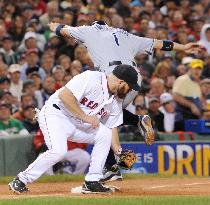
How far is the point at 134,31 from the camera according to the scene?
21031 millimetres

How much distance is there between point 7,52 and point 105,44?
6.67m

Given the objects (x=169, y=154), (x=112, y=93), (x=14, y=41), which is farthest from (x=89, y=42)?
(x=14, y=41)

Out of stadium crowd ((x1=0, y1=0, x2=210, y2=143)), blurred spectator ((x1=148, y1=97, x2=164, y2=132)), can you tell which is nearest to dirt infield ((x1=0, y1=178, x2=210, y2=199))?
stadium crowd ((x1=0, y1=0, x2=210, y2=143))

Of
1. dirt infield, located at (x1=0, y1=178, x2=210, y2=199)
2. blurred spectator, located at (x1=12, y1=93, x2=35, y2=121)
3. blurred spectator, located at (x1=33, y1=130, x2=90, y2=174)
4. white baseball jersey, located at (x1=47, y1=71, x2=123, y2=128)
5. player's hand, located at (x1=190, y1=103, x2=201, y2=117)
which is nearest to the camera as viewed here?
white baseball jersey, located at (x1=47, y1=71, x2=123, y2=128)

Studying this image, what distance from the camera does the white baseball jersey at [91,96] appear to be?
11.0 metres

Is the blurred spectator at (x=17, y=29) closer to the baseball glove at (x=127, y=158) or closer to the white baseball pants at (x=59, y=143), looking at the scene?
the baseball glove at (x=127, y=158)

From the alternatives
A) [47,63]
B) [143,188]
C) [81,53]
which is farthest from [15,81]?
[143,188]

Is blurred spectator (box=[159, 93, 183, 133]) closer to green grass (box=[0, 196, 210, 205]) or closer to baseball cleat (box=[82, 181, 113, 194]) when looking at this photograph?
baseball cleat (box=[82, 181, 113, 194])

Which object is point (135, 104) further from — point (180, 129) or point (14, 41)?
point (14, 41)

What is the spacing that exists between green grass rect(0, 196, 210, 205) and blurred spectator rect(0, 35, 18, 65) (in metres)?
8.43

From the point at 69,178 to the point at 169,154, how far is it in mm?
2979

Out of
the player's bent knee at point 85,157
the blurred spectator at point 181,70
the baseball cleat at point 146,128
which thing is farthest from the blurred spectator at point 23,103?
the baseball cleat at point 146,128

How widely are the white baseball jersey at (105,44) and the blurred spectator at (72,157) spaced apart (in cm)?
318

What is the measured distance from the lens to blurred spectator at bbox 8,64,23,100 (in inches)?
704
